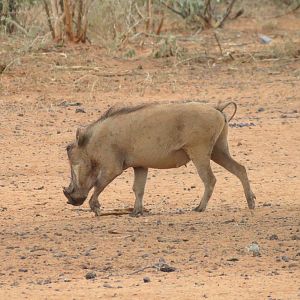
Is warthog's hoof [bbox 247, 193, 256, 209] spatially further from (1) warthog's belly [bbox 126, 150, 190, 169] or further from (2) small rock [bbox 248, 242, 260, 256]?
(2) small rock [bbox 248, 242, 260, 256]

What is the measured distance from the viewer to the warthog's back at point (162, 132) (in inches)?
419

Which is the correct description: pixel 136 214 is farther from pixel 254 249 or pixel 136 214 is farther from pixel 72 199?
pixel 254 249

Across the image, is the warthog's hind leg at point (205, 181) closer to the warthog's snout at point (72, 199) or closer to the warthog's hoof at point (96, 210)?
the warthog's hoof at point (96, 210)

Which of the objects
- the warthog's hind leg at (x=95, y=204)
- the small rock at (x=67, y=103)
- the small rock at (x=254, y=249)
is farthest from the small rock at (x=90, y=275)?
the small rock at (x=67, y=103)

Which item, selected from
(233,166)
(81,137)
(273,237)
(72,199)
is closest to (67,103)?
(72,199)

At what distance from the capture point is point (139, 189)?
1084 centimetres

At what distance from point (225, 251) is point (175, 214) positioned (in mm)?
1966

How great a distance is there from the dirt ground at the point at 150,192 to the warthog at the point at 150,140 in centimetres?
44

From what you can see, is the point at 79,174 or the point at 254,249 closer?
the point at 254,249

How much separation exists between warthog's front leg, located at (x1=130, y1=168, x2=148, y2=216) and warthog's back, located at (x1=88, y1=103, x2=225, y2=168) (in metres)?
0.22

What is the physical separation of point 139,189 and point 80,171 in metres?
0.59

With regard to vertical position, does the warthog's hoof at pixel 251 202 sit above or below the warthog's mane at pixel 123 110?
below

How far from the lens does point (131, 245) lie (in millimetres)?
9016

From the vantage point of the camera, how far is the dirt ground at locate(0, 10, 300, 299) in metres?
7.95
